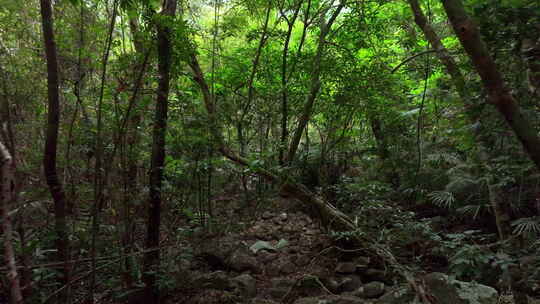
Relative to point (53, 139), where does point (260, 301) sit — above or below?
below

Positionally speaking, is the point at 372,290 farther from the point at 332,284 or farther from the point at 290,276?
the point at 290,276

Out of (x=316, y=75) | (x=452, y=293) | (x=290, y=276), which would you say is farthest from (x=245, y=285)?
(x=316, y=75)

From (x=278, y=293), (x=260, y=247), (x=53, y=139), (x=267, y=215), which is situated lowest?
(x=278, y=293)

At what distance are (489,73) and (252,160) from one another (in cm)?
304

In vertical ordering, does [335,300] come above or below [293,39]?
below

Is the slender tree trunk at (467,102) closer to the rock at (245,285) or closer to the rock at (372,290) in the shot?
the rock at (372,290)

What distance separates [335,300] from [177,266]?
6.59 ft

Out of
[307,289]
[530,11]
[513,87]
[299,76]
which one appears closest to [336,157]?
[299,76]

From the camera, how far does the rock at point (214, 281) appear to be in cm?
379

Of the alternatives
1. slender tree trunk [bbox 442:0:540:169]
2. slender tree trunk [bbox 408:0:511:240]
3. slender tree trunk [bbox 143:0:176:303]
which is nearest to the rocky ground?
slender tree trunk [bbox 143:0:176:303]

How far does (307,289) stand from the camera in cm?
376

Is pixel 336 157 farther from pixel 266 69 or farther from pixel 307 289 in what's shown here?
pixel 307 289

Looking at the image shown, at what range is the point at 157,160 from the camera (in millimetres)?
3402

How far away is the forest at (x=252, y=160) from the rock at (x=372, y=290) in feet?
0.05
